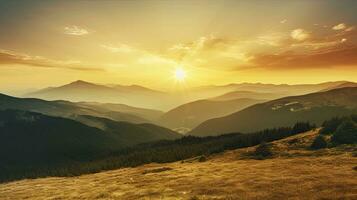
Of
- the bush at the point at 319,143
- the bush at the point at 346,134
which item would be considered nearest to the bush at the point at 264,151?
the bush at the point at 319,143

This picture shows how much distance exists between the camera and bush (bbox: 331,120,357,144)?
82006 millimetres

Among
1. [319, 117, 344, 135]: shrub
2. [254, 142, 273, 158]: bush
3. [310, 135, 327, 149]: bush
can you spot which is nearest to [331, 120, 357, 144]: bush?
[310, 135, 327, 149]: bush

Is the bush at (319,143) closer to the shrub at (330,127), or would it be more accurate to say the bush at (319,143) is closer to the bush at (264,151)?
the bush at (264,151)

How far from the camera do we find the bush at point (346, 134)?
82.0 metres

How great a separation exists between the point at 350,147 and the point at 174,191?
48431 millimetres

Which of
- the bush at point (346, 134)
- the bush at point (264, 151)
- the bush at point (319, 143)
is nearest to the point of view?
the bush at point (346, 134)

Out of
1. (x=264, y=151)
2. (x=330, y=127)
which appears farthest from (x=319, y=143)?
(x=330, y=127)

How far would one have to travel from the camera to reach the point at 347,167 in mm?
54969

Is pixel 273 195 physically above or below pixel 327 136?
below

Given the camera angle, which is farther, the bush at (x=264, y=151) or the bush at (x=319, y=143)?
the bush at (x=264, y=151)

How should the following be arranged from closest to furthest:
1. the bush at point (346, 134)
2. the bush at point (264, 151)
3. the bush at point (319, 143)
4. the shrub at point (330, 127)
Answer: the bush at point (346, 134)
the bush at point (319, 143)
the bush at point (264, 151)
the shrub at point (330, 127)

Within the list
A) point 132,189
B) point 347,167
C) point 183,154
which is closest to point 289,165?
point 347,167

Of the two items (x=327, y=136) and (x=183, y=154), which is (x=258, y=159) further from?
(x=183, y=154)

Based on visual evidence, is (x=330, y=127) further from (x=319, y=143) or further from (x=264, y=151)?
(x=264, y=151)
